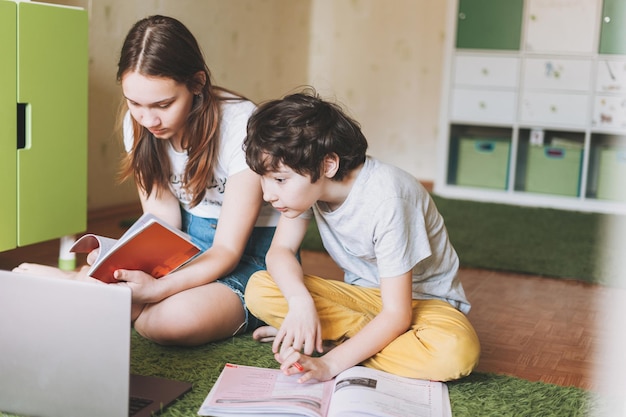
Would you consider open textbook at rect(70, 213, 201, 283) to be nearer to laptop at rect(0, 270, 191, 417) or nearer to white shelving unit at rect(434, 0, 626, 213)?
laptop at rect(0, 270, 191, 417)

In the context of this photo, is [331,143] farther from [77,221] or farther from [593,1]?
[593,1]

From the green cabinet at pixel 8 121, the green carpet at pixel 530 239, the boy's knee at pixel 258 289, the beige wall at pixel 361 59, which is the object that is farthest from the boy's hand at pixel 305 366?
the beige wall at pixel 361 59

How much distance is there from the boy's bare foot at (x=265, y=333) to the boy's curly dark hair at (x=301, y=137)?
41 centimetres

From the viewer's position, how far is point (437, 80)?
4.46m

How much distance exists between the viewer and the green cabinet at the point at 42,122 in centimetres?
201

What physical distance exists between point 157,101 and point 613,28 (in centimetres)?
288

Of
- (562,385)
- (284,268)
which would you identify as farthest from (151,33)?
(562,385)

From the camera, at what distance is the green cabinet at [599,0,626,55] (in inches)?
145

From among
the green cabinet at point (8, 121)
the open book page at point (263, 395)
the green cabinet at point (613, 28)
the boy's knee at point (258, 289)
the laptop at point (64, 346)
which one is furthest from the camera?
the green cabinet at point (613, 28)

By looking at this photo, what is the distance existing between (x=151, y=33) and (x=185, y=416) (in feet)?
2.35

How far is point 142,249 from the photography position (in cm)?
146

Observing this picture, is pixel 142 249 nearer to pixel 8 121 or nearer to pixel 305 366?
pixel 305 366

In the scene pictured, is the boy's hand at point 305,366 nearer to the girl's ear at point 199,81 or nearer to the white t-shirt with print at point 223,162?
the white t-shirt with print at point 223,162

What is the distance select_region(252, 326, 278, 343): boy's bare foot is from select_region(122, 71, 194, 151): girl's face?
458mm
